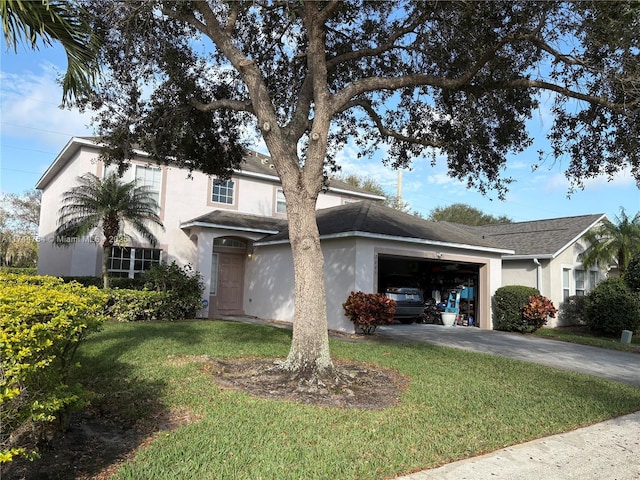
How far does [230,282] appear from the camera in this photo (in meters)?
18.0

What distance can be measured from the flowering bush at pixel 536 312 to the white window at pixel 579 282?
525 cm

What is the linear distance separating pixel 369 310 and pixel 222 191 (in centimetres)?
938

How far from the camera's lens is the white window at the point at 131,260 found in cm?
1620

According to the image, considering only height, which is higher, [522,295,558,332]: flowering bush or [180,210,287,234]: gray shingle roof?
[180,210,287,234]: gray shingle roof

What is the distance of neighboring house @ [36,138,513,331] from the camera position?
1348cm

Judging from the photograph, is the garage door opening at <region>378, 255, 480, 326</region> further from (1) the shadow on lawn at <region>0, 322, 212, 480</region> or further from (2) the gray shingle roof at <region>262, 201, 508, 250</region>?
(1) the shadow on lawn at <region>0, 322, 212, 480</region>

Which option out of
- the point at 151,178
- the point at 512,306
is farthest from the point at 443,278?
the point at 151,178

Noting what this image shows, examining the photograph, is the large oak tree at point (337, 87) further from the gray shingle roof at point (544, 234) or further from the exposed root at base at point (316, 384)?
the gray shingle roof at point (544, 234)

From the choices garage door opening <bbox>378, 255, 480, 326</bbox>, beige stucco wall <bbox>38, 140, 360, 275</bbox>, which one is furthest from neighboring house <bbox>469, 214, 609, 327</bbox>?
beige stucco wall <bbox>38, 140, 360, 275</bbox>

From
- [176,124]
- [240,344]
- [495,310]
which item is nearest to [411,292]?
[495,310]

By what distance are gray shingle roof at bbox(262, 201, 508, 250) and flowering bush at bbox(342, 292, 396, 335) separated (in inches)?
73.5

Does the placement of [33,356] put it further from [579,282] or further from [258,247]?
[579,282]

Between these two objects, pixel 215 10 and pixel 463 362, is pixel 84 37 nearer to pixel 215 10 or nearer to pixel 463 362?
pixel 215 10

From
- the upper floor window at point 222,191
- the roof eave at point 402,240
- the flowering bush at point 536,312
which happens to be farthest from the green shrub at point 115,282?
the flowering bush at point 536,312
